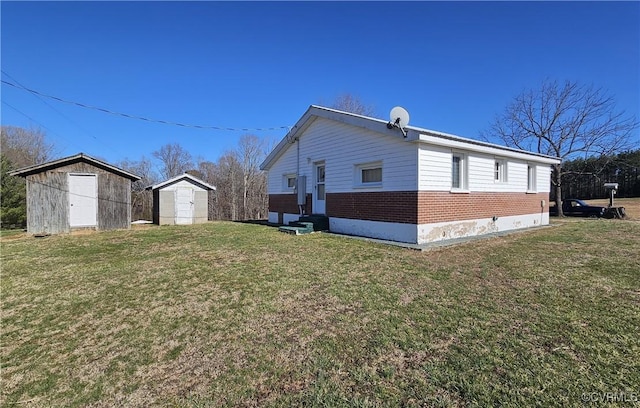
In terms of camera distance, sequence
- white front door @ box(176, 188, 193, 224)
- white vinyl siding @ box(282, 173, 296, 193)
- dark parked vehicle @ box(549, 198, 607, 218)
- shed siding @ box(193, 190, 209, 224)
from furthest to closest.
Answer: dark parked vehicle @ box(549, 198, 607, 218)
shed siding @ box(193, 190, 209, 224)
white front door @ box(176, 188, 193, 224)
white vinyl siding @ box(282, 173, 296, 193)

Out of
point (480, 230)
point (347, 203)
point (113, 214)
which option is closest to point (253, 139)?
point (113, 214)

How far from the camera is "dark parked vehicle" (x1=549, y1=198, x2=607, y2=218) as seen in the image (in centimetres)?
1867

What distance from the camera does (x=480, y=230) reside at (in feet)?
33.5

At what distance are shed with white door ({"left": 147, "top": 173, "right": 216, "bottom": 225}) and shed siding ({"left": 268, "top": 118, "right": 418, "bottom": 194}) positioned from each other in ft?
17.7

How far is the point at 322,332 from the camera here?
338 centimetres

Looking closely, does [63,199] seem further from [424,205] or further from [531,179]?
[531,179]

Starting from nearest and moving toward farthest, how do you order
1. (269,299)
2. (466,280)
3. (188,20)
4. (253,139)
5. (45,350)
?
(45,350)
(269,299)
(466,280)
(188,20)
(253,139)

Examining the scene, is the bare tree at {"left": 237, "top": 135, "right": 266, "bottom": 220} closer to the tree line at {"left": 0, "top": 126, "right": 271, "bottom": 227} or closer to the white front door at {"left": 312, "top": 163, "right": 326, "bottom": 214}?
the tree line at {"left": 0, "top": 126, "right": 271, "bottom": 227}

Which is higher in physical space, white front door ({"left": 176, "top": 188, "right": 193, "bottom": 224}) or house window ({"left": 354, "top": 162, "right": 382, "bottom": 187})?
house window ({"left": 354, "top": 162, "right": 382, "bottom": 187})

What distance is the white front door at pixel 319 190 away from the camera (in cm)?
1225

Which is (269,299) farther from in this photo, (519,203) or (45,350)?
(519,203)

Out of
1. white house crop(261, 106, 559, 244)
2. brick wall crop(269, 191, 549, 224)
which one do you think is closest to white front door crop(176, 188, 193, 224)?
white house crop(261, 106, 559, 244)

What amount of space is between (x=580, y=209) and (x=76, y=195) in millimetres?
28253

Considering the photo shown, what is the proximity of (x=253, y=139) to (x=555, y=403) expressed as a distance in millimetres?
37521
